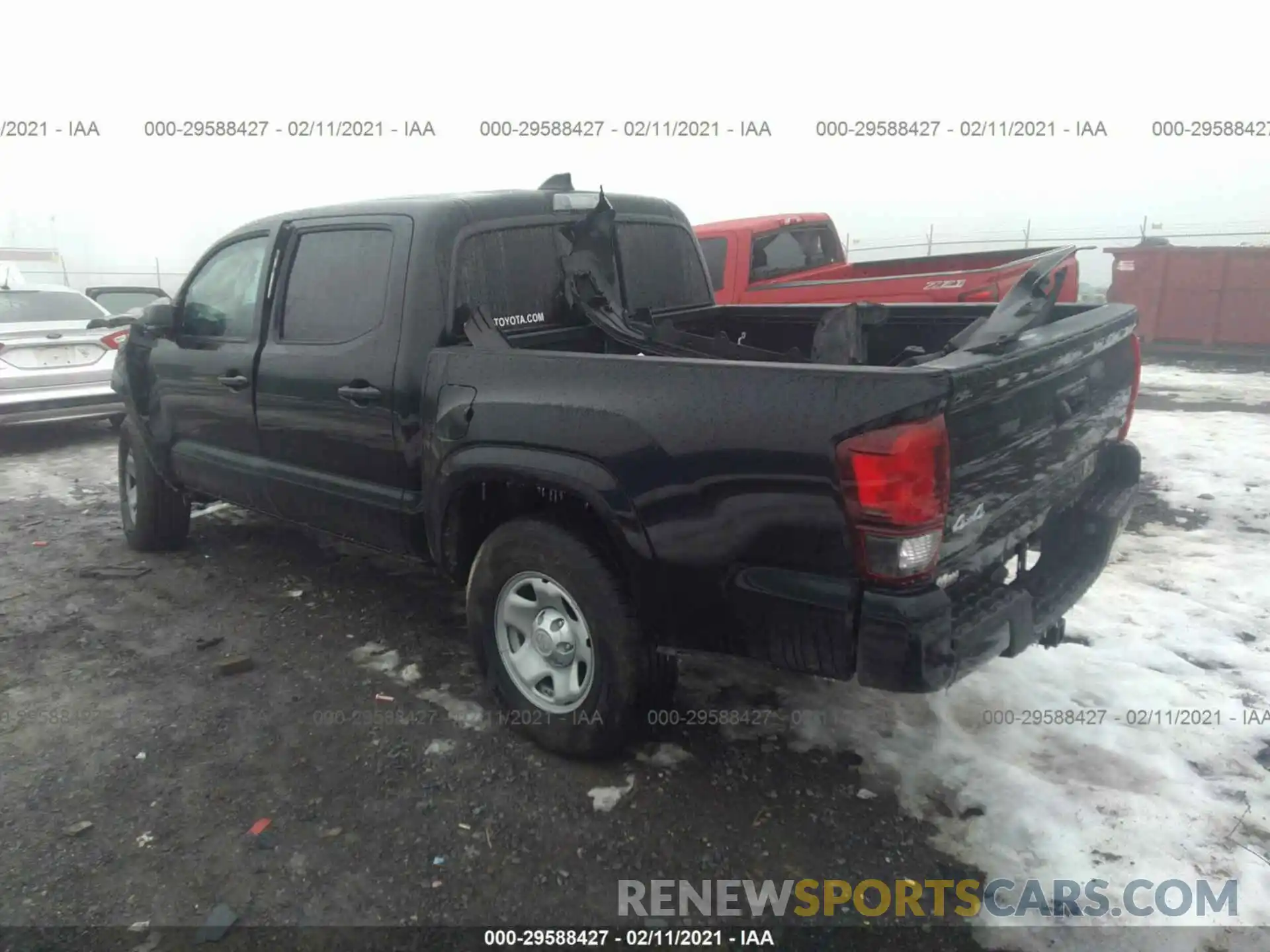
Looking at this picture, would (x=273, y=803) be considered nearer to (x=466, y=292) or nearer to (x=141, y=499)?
(x=466, y=292)

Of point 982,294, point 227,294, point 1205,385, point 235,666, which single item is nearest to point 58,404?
point 227,294

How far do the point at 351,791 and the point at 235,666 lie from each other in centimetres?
116

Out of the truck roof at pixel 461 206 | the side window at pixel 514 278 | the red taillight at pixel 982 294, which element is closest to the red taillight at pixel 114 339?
the truck roof at pixel 461 206

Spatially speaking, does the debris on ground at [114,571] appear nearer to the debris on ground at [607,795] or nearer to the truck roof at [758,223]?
the debris on ground at [607,795]

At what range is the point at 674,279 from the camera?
4336 millimetres

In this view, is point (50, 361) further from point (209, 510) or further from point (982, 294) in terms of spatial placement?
point (982, 294)

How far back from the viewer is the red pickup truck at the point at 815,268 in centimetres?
703

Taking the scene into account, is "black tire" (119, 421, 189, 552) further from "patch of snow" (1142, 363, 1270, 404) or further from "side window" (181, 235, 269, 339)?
"patch of snow" (1142, 363, 1270, 404)

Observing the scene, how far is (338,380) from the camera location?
3.47m

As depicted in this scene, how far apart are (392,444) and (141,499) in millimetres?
2577

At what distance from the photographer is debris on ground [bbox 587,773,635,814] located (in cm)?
275

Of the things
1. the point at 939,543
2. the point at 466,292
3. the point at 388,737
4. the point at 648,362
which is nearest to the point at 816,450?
the point at 939,543

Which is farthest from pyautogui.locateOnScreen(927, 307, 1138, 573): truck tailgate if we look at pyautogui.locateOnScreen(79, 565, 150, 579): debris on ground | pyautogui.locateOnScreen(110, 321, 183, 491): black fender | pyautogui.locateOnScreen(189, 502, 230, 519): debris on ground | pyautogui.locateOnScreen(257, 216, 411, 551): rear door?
pyautogui.locateOnScreen(189, 502, 230, 519): debris on ground

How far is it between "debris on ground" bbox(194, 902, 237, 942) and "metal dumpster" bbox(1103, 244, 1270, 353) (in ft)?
42.7
